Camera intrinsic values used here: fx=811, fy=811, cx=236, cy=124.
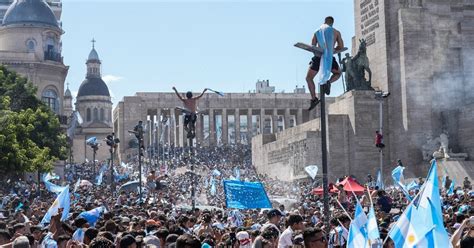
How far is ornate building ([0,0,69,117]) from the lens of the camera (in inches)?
2931

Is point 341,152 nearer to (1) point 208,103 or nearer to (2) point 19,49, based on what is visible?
(2) point 19,49

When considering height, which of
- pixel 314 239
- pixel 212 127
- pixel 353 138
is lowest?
pixel 314 239

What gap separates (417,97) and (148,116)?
74.8m

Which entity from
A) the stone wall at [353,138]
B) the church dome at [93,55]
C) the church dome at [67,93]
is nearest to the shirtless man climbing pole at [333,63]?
the stone wall at [353,138]

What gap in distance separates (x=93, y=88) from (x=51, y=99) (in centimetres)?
6302

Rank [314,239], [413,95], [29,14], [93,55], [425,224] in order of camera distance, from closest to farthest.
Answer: [425,224] → [314,239] → [413,95] → [29,14] → [93,55]

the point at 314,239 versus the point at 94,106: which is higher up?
the point at 94,106

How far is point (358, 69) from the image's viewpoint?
140 feet

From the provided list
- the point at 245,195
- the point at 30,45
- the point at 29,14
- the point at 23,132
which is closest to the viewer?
the point at 245,195

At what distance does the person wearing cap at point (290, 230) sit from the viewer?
995cm

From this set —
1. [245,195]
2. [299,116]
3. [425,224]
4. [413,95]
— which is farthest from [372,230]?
[299,116]

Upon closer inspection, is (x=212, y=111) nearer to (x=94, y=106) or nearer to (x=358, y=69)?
(x=94, y=106)

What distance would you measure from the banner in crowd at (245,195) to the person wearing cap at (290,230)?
16.6 ft

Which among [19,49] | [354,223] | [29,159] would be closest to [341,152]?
[29,159]
